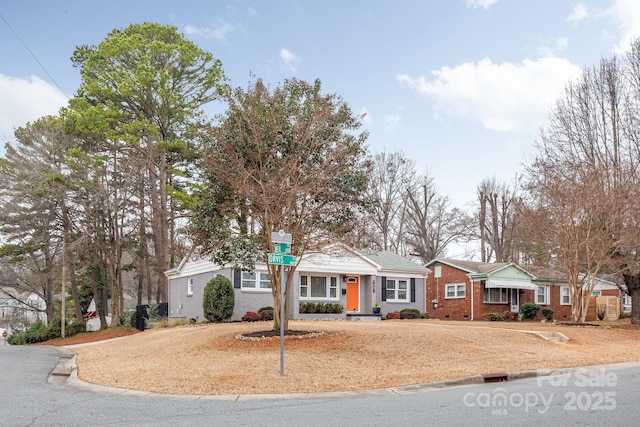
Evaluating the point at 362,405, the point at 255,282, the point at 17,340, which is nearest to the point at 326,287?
the point at 255,282

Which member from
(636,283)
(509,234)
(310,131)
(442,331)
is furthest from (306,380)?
(509,234)

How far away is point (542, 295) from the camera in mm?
38906

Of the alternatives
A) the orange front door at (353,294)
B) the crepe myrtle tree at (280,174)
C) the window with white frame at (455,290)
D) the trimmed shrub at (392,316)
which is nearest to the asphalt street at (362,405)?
the crepe myrtle tree at (280,174)

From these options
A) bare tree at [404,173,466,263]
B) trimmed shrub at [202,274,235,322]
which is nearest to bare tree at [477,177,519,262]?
bare tree at [404,173,466,263]

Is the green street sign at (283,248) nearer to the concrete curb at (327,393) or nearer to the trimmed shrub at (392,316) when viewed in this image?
the concrete curb at (327,393)

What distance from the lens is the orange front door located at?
102 ft

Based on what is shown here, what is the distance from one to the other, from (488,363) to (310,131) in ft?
25.1

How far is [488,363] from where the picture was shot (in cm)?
1348

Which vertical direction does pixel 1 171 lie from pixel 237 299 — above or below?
above

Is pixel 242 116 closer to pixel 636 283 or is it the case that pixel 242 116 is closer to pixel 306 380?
pixel 306 380

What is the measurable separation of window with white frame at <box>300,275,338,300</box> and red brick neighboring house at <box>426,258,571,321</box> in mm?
9161

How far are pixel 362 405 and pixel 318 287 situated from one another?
2091 centimetres

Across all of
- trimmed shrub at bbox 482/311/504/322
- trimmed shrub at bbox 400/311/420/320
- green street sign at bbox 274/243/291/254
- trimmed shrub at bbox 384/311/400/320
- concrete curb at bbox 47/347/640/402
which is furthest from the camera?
trimmed shrub at bbox 482/311/504/322

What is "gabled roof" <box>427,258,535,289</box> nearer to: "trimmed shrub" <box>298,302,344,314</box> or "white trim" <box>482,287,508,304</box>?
"white trim" <box>482,287,508,304</box>
